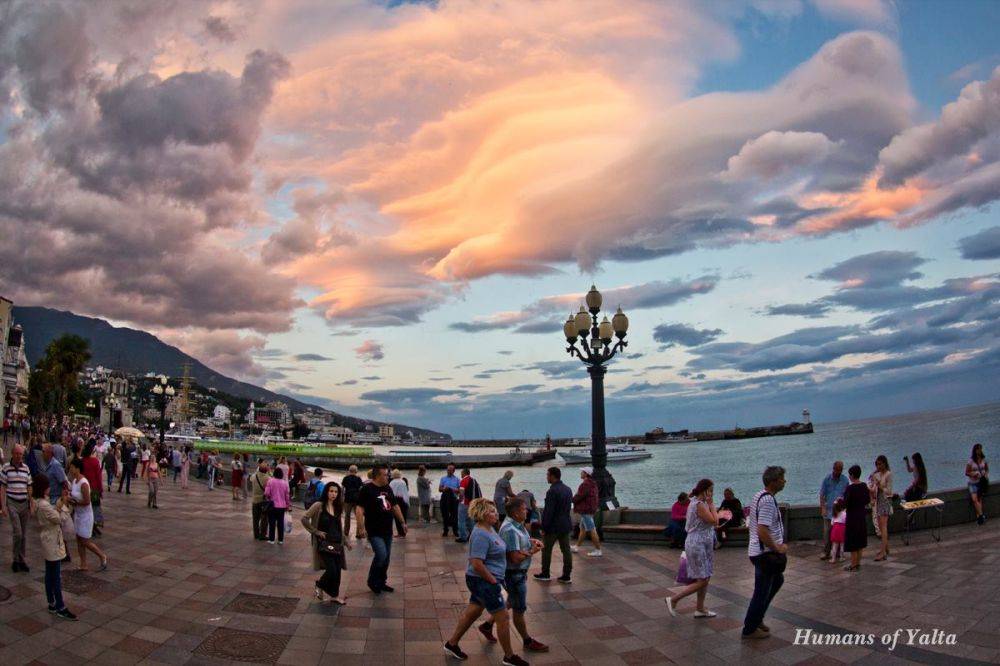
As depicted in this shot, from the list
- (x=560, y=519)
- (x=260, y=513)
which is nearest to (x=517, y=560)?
(x=560, y=519)

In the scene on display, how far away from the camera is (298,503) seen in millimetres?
21344

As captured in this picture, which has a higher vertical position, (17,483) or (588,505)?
(17,483)

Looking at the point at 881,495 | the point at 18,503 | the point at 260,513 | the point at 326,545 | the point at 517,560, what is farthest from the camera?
the point at 260,513

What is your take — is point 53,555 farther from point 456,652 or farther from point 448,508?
point 448,508

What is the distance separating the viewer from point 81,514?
909cm

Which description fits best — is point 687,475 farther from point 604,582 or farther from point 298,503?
point 604,582

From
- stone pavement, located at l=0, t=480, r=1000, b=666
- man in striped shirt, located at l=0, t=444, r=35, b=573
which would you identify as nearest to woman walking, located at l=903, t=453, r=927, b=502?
stone pavement, located at l=0, t=480, r=1000, b=666

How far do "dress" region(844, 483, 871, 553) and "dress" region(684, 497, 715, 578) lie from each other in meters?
3.22

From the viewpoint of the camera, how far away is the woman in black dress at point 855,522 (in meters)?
9.44

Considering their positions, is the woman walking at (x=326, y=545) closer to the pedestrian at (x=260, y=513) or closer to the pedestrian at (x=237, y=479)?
the pedestrian at (x=260, y=513)

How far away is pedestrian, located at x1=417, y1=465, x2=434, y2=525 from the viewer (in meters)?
16.2

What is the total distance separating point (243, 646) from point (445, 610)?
9.00 feet

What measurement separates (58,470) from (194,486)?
1825cm

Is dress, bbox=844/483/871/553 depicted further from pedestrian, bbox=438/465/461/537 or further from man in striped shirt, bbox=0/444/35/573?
man in striped shirt, bbox=0/444/35/573
